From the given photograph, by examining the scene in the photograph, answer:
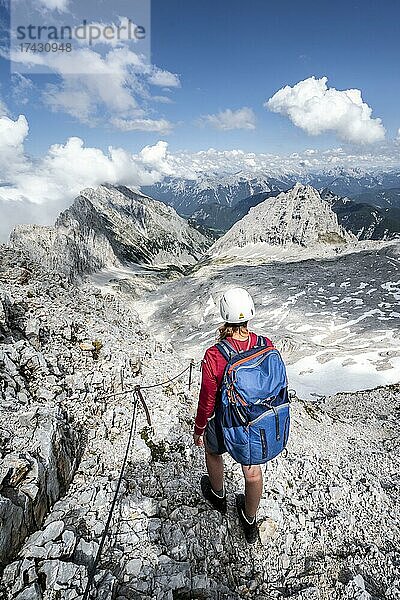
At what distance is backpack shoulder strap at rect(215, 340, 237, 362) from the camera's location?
6312mm

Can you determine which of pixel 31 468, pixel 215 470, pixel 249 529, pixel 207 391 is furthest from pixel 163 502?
pixel 207 391

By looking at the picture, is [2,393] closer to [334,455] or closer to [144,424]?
[144,424]

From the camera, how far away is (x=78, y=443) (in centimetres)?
984

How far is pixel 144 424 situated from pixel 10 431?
4.33m

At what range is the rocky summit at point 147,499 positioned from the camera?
21.1 feet

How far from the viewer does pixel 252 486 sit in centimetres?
691

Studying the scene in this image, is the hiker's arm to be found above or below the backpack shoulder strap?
below

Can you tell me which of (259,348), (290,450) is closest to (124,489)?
(259,348)

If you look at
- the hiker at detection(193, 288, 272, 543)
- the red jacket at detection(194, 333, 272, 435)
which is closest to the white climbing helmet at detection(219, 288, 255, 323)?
the hiker at detection(193, 288, 272, 543)

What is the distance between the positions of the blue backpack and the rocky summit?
108 inches

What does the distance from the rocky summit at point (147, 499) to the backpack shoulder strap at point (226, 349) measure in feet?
13.7

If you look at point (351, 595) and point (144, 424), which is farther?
point (144, 424)

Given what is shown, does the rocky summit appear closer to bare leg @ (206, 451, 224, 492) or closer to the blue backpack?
bare leg @ (206, 451, 224, 492)

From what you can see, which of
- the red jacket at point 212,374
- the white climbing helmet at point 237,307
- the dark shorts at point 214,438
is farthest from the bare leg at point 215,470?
the white climbing helmet at point 237,307
